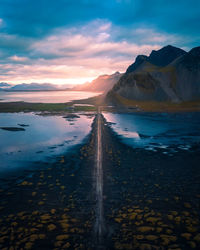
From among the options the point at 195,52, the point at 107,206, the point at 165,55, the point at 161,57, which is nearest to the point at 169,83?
the point at 195,52

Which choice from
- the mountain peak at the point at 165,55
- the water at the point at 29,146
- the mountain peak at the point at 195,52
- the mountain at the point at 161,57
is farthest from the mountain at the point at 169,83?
the water at the point at 29,146

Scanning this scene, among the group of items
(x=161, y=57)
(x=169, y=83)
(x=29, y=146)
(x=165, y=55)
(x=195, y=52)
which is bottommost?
(x=29, y=146)

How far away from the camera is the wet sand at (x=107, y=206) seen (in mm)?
8961

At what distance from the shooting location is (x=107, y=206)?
1186 centimetres

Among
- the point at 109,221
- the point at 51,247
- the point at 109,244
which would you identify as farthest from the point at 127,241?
the point at 51,247

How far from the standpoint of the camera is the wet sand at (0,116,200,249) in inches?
353

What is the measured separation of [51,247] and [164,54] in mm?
163308

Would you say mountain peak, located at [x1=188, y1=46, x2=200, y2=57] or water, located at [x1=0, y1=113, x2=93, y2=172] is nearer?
water, located at [x1=0, y1=113, x2=93, y2=172]

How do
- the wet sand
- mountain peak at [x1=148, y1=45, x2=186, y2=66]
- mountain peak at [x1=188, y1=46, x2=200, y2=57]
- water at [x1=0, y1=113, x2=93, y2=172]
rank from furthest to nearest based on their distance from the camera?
1. mountain peak at [x1=148, y1=45, x2=186, y2=66]
2. mountain peak at [x1=188, y1=46, x2=200, y2=57]
3. water at [x1=0, y1=113, x2=93, y2=172]
4. the wet sand

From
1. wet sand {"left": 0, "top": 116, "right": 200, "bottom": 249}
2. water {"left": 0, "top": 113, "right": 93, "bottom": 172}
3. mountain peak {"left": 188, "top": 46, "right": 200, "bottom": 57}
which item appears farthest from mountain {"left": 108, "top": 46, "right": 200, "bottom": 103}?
wet sand {"left": 0, "top": 116, "right": 200, "bottom": 249}

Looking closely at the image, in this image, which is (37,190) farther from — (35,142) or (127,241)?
(35,142)

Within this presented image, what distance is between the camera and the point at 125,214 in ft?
36.0

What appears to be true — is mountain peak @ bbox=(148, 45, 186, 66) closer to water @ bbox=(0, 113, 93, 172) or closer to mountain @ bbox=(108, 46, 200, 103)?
mountain @ bbox=(108, 46, 200, 103)

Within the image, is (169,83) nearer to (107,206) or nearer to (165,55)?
(165,55)
